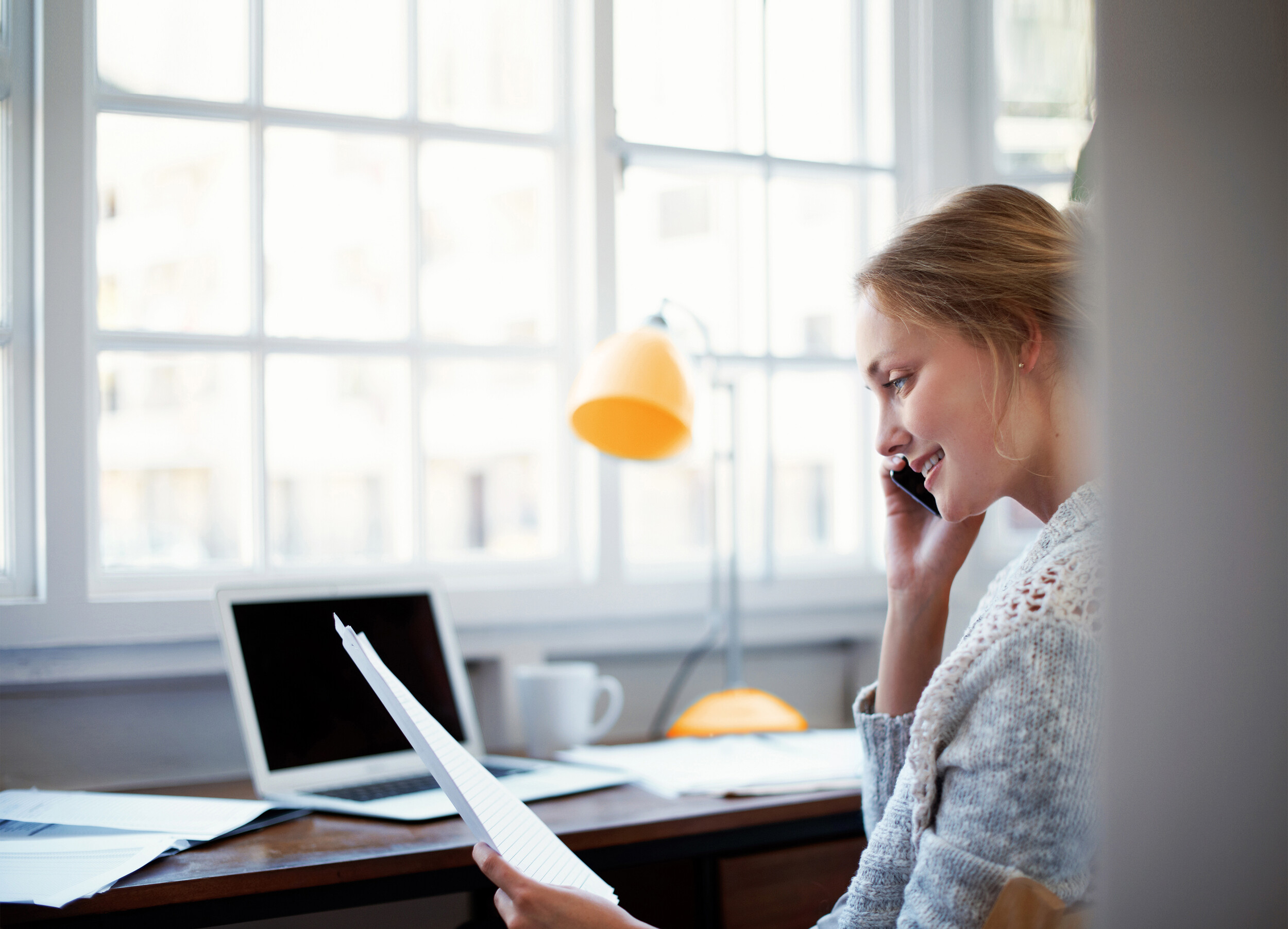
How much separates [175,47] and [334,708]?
1.28 m

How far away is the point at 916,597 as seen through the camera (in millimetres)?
1387

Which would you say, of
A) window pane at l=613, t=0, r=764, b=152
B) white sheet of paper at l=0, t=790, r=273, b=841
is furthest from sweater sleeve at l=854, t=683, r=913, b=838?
window pane at l=613, t=0, r=764, b=152

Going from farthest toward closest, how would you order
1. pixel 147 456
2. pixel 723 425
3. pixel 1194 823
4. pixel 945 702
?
1. pixel 723 425
2. pixel 147 456
3. pixel 945 702
4. pixel 1194 823

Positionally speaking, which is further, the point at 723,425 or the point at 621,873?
the point at 723,425

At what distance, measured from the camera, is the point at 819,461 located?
Result: 2.36 m

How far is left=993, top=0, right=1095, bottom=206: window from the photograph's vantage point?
2.25 meters

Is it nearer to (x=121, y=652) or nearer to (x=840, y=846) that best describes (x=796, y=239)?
(x=840, y=846)

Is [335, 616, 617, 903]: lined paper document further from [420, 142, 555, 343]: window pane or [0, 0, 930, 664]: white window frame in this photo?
[420, 142, 555, 343]: window pane

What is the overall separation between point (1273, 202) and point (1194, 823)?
261mm

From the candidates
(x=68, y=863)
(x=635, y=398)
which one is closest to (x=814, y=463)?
(x=635, y=398)

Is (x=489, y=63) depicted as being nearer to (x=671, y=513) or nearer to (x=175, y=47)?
(x=175, y=47)

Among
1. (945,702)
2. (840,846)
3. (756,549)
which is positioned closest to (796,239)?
(756,549)

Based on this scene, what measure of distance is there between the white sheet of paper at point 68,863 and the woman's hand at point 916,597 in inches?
36.4

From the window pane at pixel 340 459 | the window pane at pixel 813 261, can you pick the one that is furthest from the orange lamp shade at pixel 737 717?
the window pane at pixel 813 261
